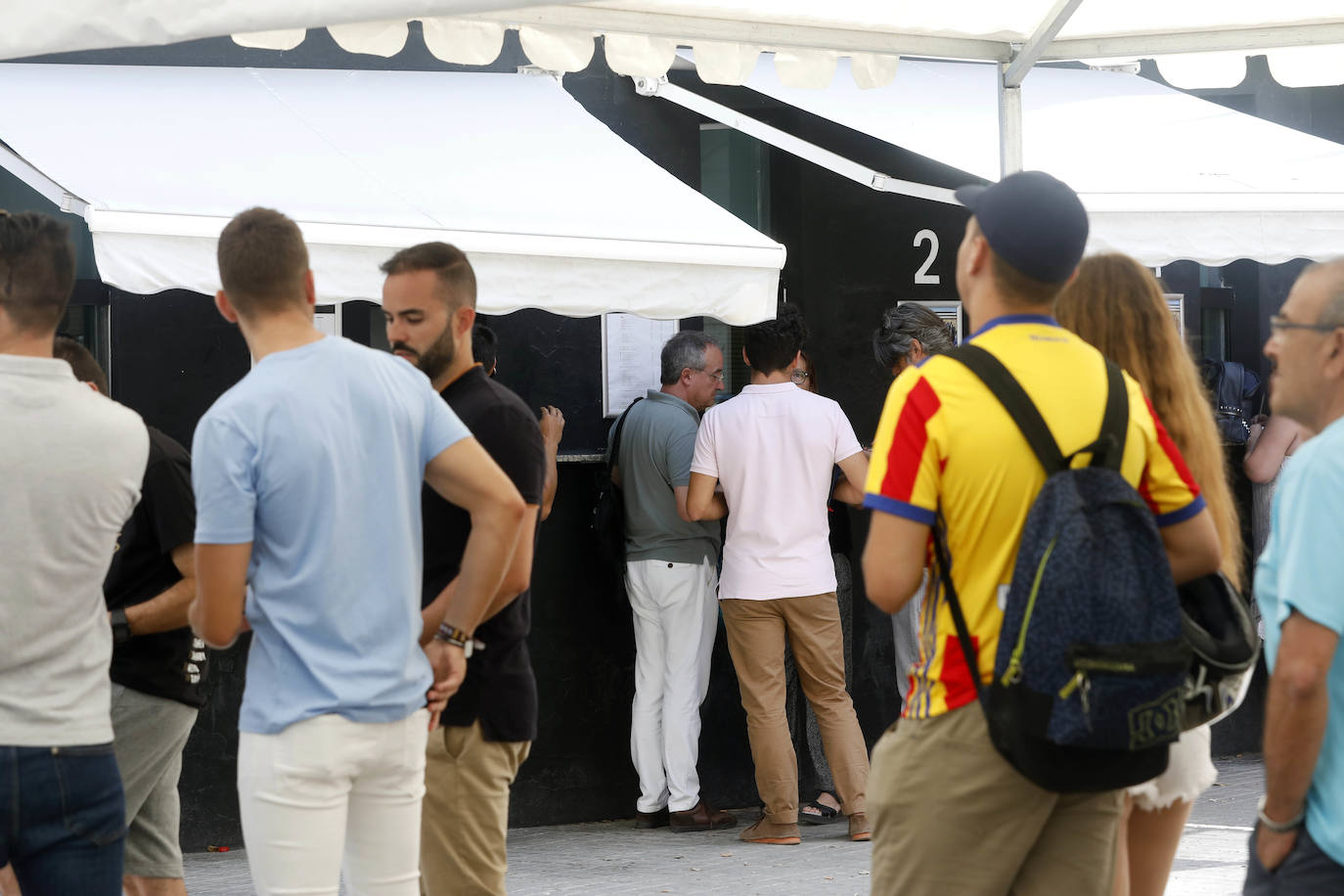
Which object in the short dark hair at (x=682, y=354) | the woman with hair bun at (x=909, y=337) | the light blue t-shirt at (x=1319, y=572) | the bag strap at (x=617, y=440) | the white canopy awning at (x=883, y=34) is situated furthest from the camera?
→ the short dark hair at (x=682, y=354)

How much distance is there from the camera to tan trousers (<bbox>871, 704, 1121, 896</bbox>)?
9.48 ft

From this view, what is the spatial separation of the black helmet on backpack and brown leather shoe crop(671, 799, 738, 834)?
15.6ft

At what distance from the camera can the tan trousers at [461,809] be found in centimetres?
396

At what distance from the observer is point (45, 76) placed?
696cm

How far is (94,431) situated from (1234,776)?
691 cm

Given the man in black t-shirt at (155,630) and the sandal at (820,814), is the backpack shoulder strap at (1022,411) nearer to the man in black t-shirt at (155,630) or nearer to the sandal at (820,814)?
the man in black t-shirt at (155,630)

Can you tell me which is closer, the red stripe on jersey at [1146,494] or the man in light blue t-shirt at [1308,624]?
the man in light blue t-shirt at [1308,624]

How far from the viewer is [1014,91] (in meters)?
6.00

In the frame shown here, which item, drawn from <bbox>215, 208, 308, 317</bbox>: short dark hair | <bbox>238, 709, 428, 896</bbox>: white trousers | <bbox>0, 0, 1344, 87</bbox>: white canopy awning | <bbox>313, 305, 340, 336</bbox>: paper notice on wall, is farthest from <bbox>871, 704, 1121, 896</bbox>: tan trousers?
<bbox>313, 305, 340, 336</bbox>: paper notice on wall

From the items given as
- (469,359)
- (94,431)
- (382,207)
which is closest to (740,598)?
(382,207)

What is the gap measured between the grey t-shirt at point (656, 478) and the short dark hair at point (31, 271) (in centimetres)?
414

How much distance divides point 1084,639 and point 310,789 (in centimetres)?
149

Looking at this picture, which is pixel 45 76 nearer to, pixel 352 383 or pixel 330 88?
pixel 330 88

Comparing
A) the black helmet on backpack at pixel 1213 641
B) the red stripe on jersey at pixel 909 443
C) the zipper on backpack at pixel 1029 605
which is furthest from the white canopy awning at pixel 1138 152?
the zipper on backpack at pixel 1029 605
